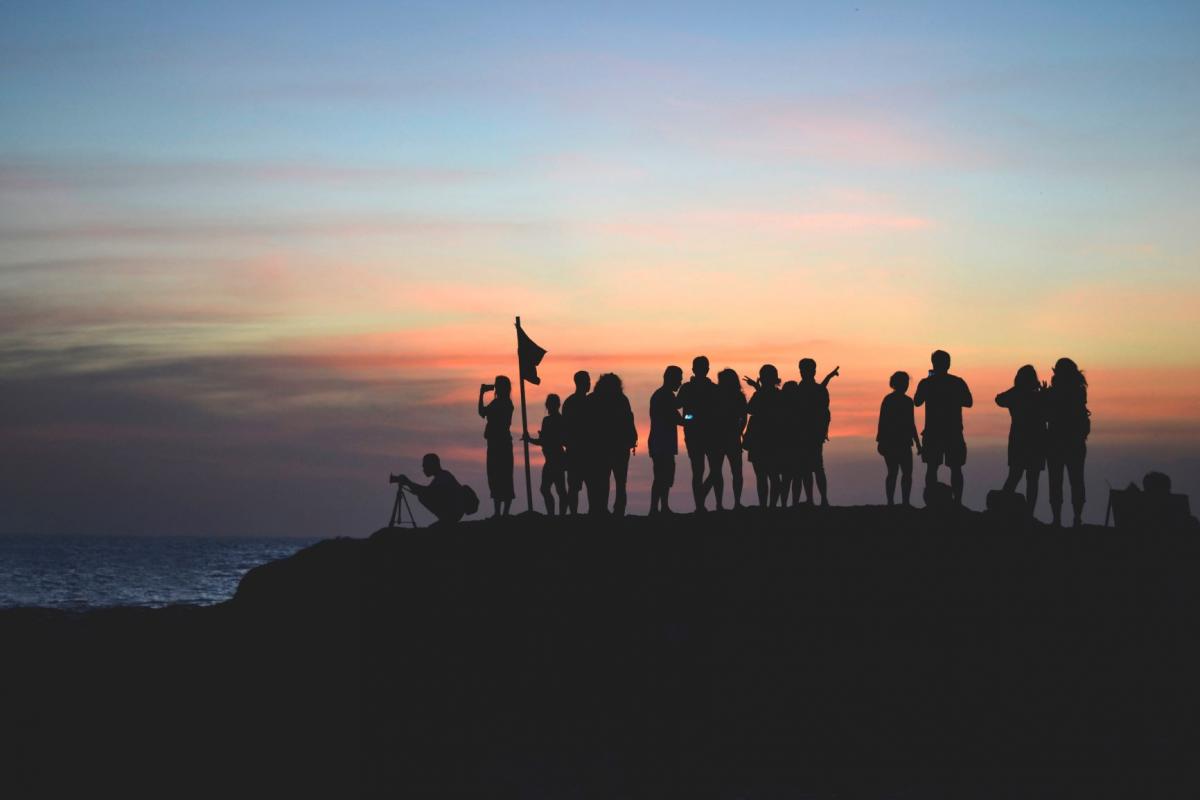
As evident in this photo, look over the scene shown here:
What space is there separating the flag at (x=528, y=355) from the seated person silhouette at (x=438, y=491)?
3.48m

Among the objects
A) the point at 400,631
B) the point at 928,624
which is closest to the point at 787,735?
the point at 928,624

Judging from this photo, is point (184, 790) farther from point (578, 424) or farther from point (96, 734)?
point (578, 424)

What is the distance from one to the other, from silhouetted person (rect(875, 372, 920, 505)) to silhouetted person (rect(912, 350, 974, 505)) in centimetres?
39

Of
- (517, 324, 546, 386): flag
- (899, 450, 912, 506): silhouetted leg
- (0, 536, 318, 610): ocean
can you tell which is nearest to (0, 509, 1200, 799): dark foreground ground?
(899, 450, 912, 506): silhouetted leg

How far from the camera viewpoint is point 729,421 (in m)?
20.5

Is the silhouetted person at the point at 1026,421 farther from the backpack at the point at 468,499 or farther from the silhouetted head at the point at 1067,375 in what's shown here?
the backpack at the point at 468,499

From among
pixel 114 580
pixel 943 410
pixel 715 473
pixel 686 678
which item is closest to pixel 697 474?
pixel 715 473

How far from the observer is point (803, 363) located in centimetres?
→ 2100

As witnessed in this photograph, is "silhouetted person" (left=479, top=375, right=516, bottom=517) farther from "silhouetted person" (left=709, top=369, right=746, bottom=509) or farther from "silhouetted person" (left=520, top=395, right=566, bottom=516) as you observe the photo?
"silhouetted person" (left=709, top=369, right=746, bottom=509)

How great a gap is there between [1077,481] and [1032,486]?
0.69 metres

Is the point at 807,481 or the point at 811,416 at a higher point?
the point at 811,416

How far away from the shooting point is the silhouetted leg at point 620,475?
20.3m

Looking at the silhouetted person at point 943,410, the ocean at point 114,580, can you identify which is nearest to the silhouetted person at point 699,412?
the silhouetted person at point 943,410

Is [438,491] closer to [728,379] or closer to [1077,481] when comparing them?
[728,379]
